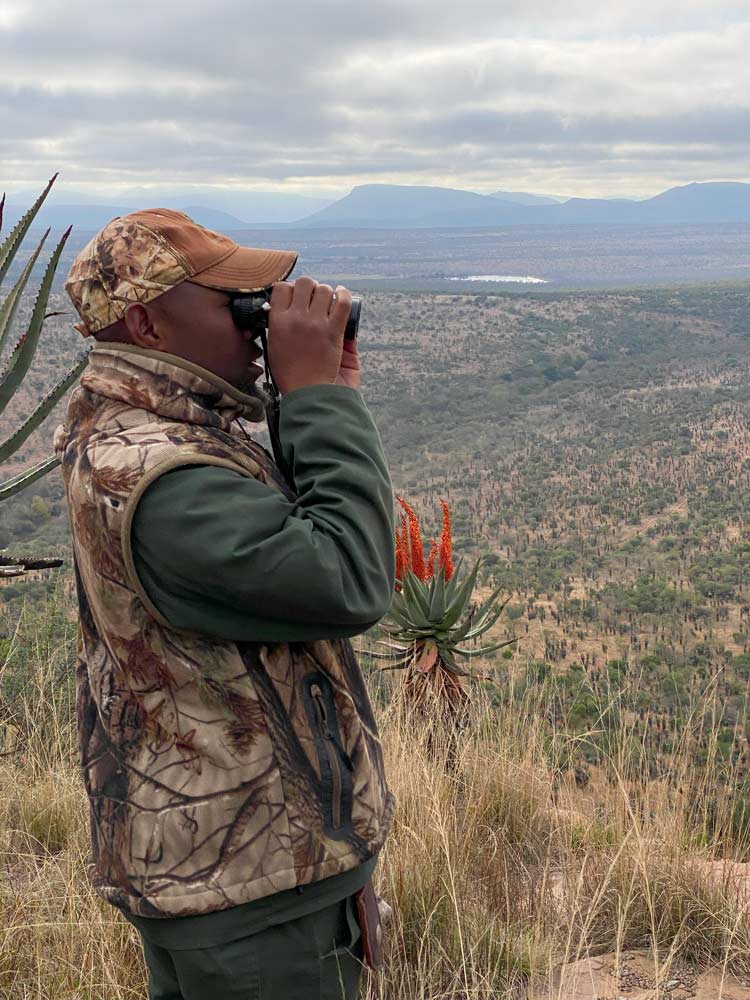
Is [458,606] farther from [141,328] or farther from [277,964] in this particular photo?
[141,328]

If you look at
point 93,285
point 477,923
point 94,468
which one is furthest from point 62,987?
point 93,285

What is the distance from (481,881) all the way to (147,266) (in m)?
2.14

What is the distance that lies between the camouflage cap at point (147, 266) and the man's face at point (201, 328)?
0.9 inches

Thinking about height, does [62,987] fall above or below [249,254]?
below

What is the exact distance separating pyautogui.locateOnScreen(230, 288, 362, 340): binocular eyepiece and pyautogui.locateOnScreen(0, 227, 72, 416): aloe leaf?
1883mm

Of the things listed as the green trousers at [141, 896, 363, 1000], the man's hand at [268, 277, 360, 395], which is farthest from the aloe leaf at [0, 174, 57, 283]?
the green trousers at [141, 896, 363, 1000]

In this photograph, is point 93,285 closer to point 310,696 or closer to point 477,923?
point 310,696

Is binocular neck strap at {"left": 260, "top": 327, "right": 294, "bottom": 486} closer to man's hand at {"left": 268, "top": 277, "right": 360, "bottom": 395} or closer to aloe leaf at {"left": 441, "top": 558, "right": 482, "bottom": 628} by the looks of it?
man's hand at {"left": 268, "top": 277, "right": 360, "bottom": 395}

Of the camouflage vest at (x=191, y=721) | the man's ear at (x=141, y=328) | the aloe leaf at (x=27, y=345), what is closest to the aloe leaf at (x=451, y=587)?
the aloe leaf at (x=27, y=345)

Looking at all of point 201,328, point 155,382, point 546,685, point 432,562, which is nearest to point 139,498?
point 155,382

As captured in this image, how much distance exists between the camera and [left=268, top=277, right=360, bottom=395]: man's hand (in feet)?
4.78

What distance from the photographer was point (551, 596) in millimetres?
19641

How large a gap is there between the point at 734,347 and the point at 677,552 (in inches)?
1383

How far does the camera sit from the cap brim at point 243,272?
148 centimetres
